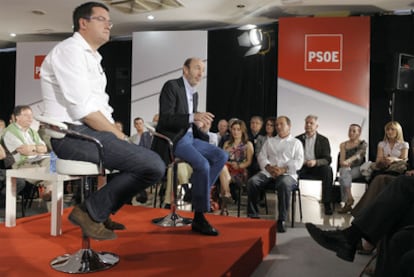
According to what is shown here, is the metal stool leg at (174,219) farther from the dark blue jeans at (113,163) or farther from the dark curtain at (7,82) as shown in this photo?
the dark curtain at (7,82)

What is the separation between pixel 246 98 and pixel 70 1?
3.32m

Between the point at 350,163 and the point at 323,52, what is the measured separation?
1.99 m

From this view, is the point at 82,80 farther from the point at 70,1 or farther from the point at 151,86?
the point at 151,86

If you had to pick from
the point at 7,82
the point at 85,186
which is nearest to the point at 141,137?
the point at 85,186

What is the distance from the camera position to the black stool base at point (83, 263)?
192cm

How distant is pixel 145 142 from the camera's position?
5.78 meters

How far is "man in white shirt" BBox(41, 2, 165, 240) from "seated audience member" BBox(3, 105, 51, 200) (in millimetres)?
2356

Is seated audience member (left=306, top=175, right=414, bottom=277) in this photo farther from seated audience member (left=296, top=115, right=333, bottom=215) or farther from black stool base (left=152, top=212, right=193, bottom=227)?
seated audience member (left=296, top=115, right=333, bottom=215)

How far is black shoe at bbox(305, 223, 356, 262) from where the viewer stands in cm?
201

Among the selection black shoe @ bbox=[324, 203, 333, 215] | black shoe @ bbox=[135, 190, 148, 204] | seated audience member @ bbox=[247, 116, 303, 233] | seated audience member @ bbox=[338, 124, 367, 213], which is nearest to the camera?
seated audience member @ bbox=[247, 116, 303, 233]

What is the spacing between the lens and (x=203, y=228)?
270 centimetres

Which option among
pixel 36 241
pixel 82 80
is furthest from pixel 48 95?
pixel 36 241

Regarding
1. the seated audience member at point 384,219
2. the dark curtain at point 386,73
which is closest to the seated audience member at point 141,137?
the dark curtain at point 386,73

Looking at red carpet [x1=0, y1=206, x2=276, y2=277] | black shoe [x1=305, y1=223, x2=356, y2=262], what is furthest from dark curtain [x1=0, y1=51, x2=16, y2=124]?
black shoe [x1=305, y1=223, x2=356, y2=262]
